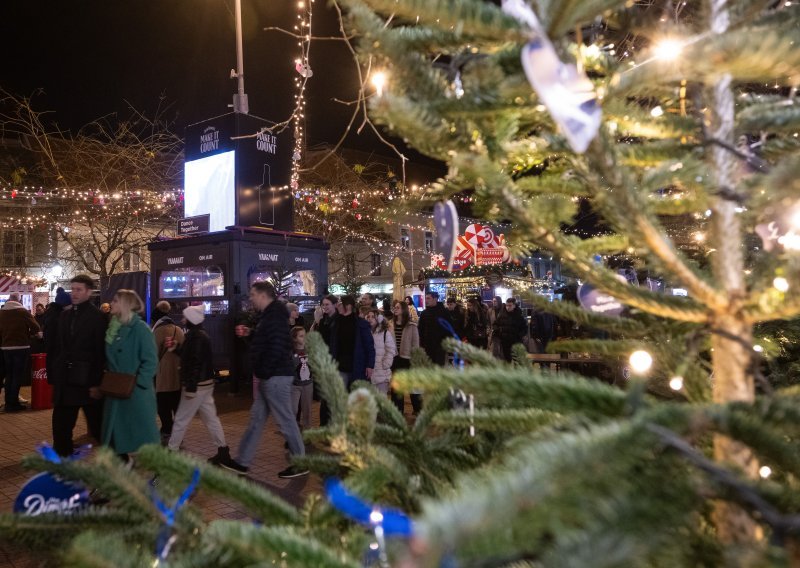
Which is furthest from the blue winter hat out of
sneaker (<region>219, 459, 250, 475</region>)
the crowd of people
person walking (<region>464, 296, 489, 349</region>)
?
person walking (<region>464, 296, 489, 349</region>)

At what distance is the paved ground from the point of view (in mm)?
4543

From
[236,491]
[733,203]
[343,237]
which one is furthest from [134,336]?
[343,237]

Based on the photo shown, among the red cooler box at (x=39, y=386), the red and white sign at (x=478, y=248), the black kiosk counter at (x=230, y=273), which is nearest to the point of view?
the red cooler box at (x=39, y=386)

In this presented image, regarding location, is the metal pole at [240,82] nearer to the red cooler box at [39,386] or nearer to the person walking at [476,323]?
the red cooler box at [39,386]

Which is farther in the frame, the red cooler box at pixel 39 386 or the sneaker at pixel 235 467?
the red cooler box at pixel 39 386

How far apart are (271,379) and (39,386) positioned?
6.19 meters

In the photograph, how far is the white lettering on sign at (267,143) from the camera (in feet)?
38.6

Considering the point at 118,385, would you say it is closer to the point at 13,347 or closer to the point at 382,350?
the point at 382,350

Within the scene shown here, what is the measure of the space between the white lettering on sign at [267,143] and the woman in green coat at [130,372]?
24.3 ft

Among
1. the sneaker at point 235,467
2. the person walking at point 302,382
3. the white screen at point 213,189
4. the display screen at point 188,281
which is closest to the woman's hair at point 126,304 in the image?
the sneaker at point 235,467

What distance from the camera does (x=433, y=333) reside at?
8852mm

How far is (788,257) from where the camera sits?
1011 millimetres

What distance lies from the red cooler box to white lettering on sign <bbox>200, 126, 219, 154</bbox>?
5.22 meters

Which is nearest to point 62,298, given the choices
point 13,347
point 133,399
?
point 133,399
